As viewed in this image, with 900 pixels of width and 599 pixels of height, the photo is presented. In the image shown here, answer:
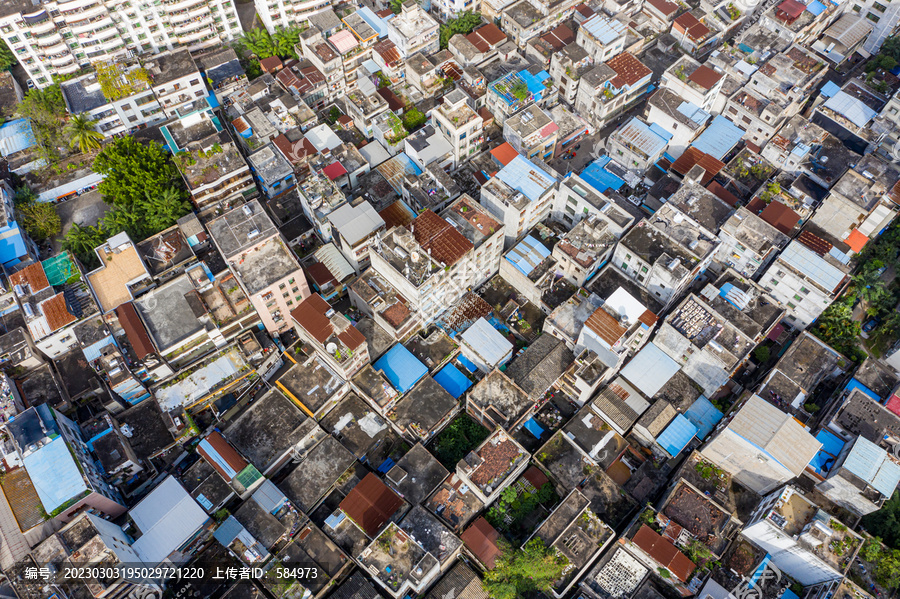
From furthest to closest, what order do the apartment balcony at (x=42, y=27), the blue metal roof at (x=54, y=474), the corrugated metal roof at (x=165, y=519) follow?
the apartment balcony at (x=42, y=27)
the corrugated metal roof at (x=165, y=519)
the blue metal roof at (x=54, y=474)

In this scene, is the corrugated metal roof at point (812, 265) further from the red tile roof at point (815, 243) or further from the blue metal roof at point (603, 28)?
the blue metal roof at point (603, 28)

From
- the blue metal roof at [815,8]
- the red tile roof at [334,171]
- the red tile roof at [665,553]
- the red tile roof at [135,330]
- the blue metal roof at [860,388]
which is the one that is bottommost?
the red tile roof at [135,330]

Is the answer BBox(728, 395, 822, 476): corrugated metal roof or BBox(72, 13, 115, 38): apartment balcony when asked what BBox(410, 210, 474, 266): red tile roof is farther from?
BBox(72, 13, 115, 38): apartment balcony

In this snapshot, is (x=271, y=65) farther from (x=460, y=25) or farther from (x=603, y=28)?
(x=603, y=28)

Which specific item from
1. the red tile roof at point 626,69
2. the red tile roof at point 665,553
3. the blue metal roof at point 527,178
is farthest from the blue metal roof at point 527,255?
the red tile roof at point 665,553

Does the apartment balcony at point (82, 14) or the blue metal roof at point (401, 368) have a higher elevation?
the apartment balcony at point (82, 14)

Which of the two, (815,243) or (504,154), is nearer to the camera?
(815,243)

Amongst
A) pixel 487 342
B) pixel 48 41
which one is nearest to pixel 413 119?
pixel 487 342

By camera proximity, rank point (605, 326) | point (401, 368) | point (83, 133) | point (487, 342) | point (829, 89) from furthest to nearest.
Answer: point (829, 89), point (83, 133), point (487, 342), point (401, 368), point (605, 326)
